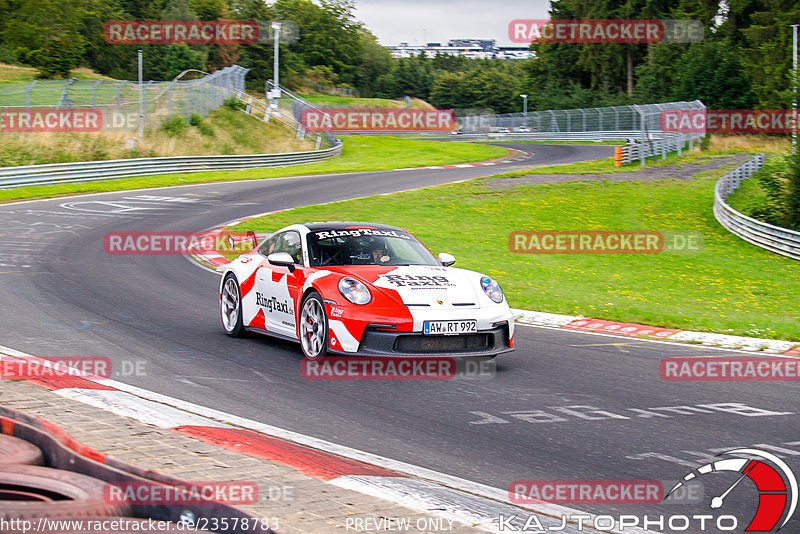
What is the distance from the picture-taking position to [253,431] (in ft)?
19.8

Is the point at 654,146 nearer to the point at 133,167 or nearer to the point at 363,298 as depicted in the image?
the point at 133,167

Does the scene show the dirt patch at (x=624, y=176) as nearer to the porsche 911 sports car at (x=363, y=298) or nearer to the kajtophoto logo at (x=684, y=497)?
the porsche 911 sports car at (x=363, y=298)

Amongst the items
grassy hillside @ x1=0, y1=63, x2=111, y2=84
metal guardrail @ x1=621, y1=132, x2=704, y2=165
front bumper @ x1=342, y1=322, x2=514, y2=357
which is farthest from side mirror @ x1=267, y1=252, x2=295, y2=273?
grassy hillside @ x1=0, y1=63, x2=111, y2=84

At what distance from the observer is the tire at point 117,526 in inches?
137

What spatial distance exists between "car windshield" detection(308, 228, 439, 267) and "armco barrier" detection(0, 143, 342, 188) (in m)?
23.2

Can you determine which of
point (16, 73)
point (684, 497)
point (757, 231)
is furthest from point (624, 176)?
point (16, 73)

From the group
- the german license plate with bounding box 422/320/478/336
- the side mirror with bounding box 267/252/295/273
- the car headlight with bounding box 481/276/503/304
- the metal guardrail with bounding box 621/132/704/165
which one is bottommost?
the german license plate with bounding box 422/320/478/336

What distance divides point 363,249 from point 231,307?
1.84 meters

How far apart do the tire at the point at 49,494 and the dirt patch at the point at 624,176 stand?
29.2 metres

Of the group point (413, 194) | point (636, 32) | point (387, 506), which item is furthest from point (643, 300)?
point (636, 32)

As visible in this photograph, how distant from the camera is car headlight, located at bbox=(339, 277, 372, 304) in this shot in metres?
8.14

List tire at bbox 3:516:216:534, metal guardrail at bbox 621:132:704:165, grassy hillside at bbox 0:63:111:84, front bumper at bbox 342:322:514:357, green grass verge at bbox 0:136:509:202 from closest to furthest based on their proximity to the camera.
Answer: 1. tire at bbox 3:516:216:534
2. front bumper at bbox 342:322:514:357
3. green grass verge at bbox 0:136:509:202
4. metal guardrail at bbox 621:132:704:165
5. grassy hillside at bbox 0:63:111:84

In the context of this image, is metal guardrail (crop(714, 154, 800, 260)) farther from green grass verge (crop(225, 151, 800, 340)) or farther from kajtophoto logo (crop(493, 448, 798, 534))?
kajtophoto logo (crop(493, 448, 798, 534))

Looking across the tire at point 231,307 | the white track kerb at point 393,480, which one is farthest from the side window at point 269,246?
the white track kerb at point 393,480
